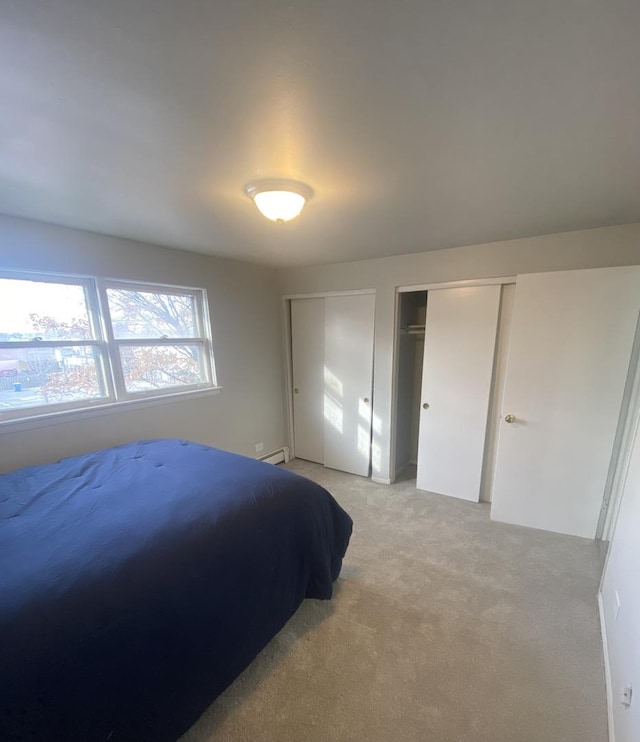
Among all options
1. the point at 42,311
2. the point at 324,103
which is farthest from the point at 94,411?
the point at 324,103

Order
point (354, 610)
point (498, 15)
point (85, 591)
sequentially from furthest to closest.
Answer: point (354, 610) < point (85, 591) < point (498, 15)

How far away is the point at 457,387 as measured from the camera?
2.77 metres

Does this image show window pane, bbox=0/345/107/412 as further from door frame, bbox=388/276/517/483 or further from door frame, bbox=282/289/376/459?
door frame, bbox=388/276/517/483

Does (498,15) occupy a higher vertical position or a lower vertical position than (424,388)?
higher

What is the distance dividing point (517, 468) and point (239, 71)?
2.93m

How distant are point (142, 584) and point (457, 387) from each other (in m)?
2.61

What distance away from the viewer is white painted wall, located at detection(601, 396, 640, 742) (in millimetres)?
1077

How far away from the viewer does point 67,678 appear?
84cm

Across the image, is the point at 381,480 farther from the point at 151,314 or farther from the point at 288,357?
the point at 151,314

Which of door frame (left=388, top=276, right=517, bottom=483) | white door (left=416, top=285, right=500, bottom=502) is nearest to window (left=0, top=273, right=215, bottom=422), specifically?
door frame (left=388, top=276, right=517, bottom=483)

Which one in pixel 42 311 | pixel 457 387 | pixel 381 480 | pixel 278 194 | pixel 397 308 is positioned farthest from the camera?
pixel 381 480

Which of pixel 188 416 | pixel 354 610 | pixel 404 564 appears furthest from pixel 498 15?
pixel 188 416

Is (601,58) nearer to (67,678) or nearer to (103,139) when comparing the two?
(103,139)

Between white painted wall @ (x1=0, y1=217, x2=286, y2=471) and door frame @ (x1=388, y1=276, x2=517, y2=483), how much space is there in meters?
1.40
